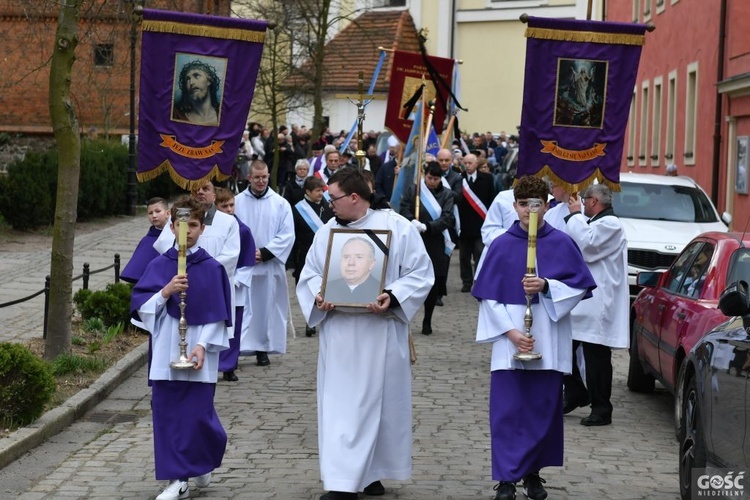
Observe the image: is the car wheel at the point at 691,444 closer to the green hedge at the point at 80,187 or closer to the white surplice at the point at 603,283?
the white surplice at the point at 603,283

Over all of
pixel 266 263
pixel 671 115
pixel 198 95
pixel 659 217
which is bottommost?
pixel 266 263

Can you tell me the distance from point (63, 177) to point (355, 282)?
16.5ft

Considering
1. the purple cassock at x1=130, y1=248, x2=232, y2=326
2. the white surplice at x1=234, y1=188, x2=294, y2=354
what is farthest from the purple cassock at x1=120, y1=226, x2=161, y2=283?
the white surplice at x1=234, y1=188, x2=294, y2=354

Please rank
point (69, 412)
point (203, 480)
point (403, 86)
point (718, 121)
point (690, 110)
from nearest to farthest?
point (203, 480)
point (69, 412)
point (403, 86)
point (718, 121)
point (690, 110)

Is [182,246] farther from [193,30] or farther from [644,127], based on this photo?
[644,127]

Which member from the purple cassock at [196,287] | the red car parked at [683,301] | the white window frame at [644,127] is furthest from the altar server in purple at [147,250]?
the white window frame at [644,127]

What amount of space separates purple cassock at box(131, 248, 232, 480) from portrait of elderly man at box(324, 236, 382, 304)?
26.7 inches

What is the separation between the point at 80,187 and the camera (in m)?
26.6

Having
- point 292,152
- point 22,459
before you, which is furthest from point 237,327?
point 292,152

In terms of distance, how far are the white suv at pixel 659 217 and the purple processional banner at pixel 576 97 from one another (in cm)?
497

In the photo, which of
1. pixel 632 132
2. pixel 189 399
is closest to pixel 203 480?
pixel 189 399

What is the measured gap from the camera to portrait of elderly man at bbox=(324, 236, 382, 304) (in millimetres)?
8109

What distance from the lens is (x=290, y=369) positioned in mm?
13508

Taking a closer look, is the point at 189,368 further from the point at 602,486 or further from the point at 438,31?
the point at 438,31
